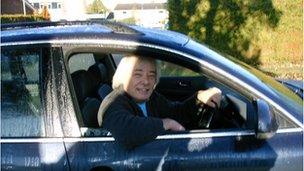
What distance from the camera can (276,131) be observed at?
2.85 metres

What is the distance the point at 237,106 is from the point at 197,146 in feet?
2.13

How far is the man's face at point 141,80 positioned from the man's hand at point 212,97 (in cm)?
52

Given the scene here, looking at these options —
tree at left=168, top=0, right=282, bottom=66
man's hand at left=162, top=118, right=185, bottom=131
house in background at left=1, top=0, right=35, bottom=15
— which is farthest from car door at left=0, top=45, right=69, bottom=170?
house in background at left=1, top=0, right=35, bottom=15

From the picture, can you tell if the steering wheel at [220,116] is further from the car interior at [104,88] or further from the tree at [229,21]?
the tree at [229,21]

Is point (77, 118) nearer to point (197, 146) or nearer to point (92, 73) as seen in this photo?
point (197, 146)

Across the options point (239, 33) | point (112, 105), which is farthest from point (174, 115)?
point (239, 33)

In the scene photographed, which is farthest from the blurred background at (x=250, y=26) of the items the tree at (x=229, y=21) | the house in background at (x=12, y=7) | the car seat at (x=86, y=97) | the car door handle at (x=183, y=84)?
the house in background at (x=12, y=7)

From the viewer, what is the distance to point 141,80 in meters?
3.13

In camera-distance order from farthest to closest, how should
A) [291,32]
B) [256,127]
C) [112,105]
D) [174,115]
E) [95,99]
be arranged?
[291,32] < [174,115] < [95,99] < [112,105] < [256,127]

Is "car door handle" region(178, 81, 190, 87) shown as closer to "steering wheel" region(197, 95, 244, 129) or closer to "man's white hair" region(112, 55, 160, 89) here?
"steering wheel" region(197, 95, 244, 129)

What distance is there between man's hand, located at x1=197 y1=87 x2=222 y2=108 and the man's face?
52cm

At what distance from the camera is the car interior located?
2975 mm

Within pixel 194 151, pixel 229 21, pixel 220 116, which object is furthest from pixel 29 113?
pixel 229 21

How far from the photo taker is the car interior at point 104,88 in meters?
2.97
